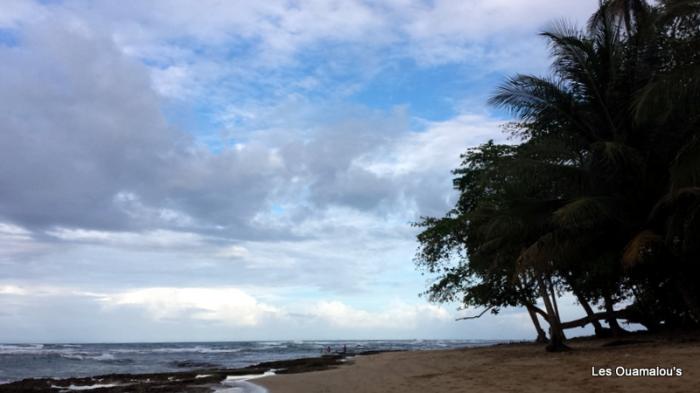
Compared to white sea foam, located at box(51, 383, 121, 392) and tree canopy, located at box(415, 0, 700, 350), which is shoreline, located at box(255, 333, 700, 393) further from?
white sea foam, located at box(51, 383, 121, 392)

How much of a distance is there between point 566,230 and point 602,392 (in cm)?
574

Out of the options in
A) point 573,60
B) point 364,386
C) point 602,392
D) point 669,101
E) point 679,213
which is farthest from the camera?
point 573,60

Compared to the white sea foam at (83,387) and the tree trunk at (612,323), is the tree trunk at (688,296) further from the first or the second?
the white sea foam at (83,387)

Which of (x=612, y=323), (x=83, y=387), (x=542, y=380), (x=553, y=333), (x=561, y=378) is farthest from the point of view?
(x=612, y=323)

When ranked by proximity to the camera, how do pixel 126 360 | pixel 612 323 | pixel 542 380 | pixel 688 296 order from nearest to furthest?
1. pixel 542 380
2. pixel 688 296
3. pixel 612 323
4. pixel 126 360

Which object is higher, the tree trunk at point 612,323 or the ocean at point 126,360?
the tree trunk at point 612,323

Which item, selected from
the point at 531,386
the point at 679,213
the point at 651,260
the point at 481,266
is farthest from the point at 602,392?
the point at 481,266

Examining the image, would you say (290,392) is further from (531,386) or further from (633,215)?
(633,215)

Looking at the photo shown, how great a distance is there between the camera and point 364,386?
1247 cm

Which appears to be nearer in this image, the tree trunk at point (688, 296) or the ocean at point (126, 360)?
the tree trunk at point (688, 296)

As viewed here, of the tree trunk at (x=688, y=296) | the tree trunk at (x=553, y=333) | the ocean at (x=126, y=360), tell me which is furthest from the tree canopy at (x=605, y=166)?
the ocean at (x=126, y=360)

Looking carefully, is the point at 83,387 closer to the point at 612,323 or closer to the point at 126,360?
the point at 612,323

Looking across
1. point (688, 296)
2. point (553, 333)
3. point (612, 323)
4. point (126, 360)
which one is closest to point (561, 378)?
point (688, 296)

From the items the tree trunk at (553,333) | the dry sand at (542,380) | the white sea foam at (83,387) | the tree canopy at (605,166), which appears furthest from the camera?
the white sea foam at (83,387)
